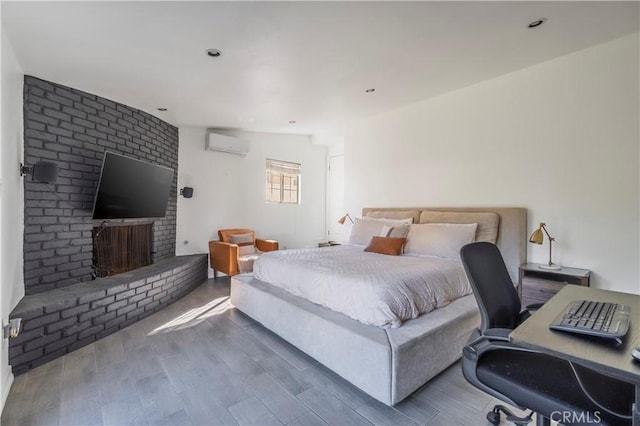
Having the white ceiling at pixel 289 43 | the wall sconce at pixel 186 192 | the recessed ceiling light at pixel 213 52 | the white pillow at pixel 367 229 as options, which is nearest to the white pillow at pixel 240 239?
the wall sconce at pixel 186 192

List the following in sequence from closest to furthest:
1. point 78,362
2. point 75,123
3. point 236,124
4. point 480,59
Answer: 1. point 78,362
2. point 480,59
3. point 75,123
4. point 236,124

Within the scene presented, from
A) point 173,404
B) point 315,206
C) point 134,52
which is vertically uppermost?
point 134,52

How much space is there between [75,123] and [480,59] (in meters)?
4.09

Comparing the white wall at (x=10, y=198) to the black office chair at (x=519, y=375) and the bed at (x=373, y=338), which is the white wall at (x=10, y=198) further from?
the black office chair at (x=519, y=375)

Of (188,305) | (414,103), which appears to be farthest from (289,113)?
(188,305)

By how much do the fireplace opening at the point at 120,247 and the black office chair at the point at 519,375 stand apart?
11.9 feet

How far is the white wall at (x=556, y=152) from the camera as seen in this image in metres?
2.54

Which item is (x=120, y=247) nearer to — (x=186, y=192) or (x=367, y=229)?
(x=186, y=192)

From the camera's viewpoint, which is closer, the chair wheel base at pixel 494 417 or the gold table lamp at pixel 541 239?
the chair wheel base at pixel 494 417

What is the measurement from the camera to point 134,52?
7.98 ft

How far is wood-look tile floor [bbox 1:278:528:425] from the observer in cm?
166

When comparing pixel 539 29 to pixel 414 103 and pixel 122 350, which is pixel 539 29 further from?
pixel 122 350

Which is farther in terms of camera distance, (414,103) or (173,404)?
(414,103)

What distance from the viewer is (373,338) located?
1.78 metres
